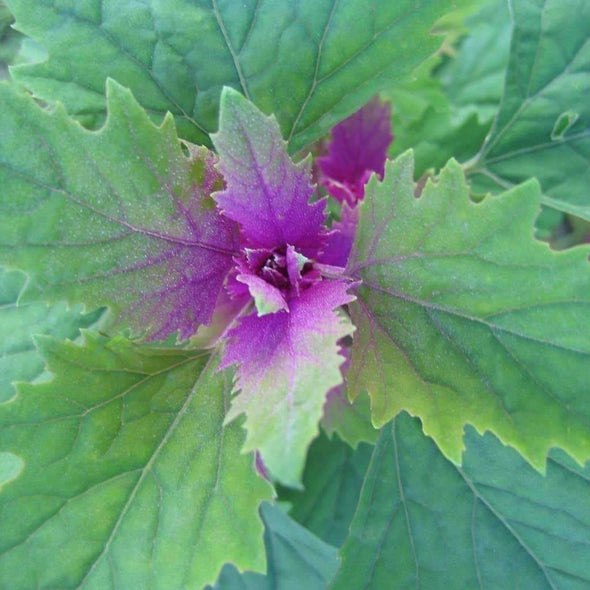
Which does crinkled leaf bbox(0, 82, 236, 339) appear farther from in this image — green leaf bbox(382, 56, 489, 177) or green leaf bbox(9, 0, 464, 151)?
green leaf bbox(382, 56, 489, 177)

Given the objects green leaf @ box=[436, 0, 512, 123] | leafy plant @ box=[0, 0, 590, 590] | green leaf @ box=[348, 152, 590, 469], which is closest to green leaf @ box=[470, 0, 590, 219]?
leafy plant @ box=[0, 0, 590, 590]

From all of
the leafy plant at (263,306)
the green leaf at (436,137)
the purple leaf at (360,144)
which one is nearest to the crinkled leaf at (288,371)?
the leafy plant at (263,306)

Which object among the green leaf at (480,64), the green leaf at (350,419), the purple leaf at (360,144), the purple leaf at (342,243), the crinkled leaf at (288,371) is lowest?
the green leaf at (350,419)

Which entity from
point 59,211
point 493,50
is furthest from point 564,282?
point 493,50

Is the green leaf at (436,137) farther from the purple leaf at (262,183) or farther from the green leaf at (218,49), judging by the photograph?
the purple leaf at (262,183)

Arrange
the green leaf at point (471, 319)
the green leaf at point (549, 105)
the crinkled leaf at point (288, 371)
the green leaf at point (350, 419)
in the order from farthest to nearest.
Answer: the green leaf at point (350, 419) → the green leaf at point (549, 105) → the green leaf at point (471, 319) → the crinkled leaf at point (288, 371)

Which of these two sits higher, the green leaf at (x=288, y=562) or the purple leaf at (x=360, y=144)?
the purple leaf at (x=360, y=144)
